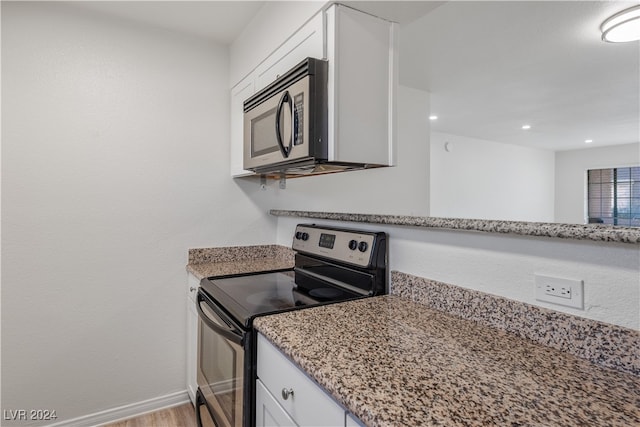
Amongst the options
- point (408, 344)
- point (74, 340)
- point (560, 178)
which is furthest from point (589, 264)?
point (560, 178)

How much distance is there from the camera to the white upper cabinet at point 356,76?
4.05 ft

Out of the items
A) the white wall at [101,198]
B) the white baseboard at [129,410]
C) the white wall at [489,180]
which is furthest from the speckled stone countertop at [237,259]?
the white wall at [489,180]

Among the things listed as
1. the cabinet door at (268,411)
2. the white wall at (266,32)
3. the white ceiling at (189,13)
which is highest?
the white ceiling at (189,13)

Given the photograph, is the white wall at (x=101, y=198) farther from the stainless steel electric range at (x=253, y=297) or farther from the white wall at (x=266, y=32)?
the stainless steel electric range at (x=253, y=297)

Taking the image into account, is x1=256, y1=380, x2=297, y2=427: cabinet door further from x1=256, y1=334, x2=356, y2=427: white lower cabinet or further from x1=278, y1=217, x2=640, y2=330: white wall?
x1=278, y1=217, x2=640, y2=330: white wall

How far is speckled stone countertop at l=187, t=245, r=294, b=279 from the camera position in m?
1.97

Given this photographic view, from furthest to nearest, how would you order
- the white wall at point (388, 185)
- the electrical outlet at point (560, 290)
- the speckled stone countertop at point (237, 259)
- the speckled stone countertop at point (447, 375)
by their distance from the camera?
the white wall at point (388, 185)
the speckled stone countertop at point (237, 259)
the electrical outlet at point (560, 290)
the speckled stone countertop at point (447, 375)

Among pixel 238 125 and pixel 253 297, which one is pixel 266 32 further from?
pixel 253 297

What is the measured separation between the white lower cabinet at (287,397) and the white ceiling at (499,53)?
4.07 feet

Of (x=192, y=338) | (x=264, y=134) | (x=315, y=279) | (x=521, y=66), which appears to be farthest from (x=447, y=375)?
(x=521, y=66)

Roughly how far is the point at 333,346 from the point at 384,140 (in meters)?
0.84

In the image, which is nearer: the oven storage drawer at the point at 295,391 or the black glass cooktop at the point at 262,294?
the oven storage drawer at the point at 295,391

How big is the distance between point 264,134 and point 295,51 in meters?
0.40

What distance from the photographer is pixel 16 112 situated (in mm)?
1713
